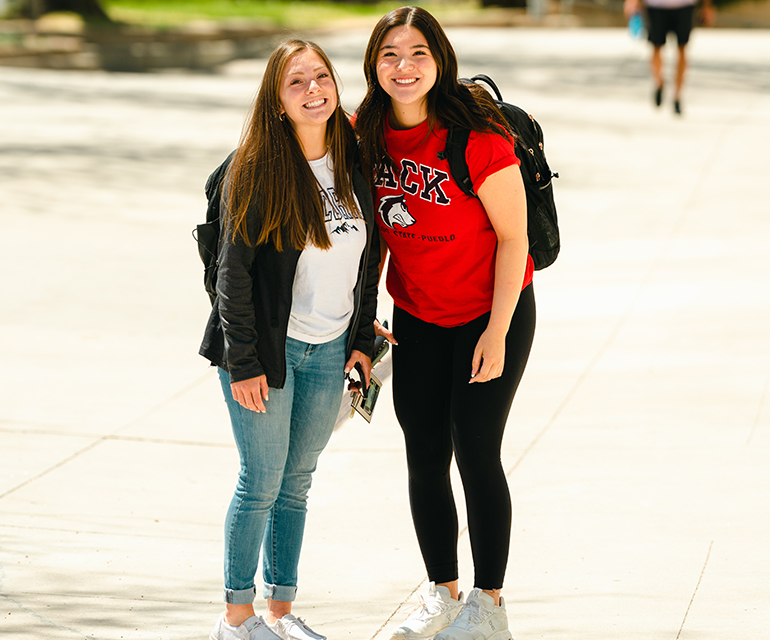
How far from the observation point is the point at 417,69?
3.01 m

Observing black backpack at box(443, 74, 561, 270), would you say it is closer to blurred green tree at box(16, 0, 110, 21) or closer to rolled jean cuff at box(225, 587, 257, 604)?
rolled jean cuff at box(225, 587, 257, 604)

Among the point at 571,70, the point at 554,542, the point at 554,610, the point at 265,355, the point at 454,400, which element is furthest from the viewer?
the point at 571,70

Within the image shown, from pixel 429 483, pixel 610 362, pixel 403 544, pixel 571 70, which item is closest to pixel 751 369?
pixel 610 362

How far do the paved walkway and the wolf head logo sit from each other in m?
1.34

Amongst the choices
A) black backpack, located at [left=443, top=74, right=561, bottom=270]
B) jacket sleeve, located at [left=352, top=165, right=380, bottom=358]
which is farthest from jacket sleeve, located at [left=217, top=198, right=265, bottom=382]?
black backpack, located at [left=443, top=74, right=561, bottom=270]

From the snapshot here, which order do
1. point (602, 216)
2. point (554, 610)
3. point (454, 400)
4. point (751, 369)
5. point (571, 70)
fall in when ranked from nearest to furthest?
point (454, 400) → point (554, 610) → point (751, 369) → point (602, 216) → point (571, 70)

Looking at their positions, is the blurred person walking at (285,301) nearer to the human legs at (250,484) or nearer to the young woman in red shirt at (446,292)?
the human legs at (250,484)

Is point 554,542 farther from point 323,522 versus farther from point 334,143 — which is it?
point 334,143

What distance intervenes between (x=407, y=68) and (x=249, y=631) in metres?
1.74

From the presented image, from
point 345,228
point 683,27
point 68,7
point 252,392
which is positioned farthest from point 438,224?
point 68,7

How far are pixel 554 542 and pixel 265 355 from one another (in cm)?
157

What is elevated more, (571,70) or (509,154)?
(509,154)

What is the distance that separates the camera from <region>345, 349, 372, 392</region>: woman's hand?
10.6 feet

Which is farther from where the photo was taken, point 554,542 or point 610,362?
point 610,362
